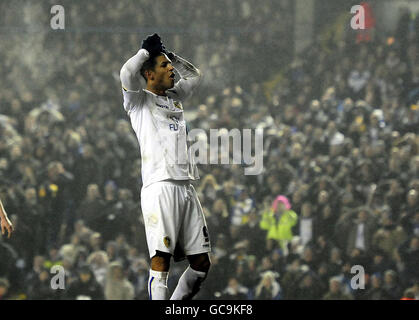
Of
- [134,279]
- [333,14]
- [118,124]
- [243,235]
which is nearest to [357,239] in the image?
[243,235]

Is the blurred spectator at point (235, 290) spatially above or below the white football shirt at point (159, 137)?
below

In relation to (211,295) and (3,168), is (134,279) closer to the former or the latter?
(211,295)

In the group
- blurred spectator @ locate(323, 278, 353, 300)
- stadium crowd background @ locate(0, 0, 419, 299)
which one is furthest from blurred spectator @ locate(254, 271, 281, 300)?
blurred spectator @ locate(323, 278, 353, 300)

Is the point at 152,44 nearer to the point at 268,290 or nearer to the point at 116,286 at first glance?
the point at 116,286

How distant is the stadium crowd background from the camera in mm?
9430

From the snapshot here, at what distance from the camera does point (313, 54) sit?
12.4m

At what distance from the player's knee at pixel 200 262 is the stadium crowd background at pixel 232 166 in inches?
167

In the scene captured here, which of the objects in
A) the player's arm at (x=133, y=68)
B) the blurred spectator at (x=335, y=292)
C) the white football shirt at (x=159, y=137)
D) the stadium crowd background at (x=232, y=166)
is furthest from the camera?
the stadium crowd background at (x=232, y=166)

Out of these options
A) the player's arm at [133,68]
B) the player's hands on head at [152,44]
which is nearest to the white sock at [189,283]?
the player's arm at [133,68]

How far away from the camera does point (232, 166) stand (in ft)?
33.5

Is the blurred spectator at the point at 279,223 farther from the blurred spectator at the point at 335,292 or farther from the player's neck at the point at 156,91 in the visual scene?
the player's neck at the point at 156,91

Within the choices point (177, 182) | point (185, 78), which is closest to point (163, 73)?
point (185, 78)

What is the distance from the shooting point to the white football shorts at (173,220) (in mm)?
4684

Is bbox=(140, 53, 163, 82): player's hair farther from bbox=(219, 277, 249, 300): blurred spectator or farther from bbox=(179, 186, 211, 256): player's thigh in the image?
bbox=(219, 277, 249, 300): blurred spectator
